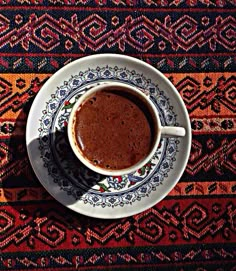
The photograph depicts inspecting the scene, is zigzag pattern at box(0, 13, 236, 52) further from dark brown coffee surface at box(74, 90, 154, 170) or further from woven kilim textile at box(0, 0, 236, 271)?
dark brown coffee surface at box(74, 90, 154, 170)

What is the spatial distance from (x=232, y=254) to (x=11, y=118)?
509 millimetres

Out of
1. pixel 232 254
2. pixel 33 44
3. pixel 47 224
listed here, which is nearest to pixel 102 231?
pixel 47 224

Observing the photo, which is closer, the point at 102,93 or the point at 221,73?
the point at 102,93

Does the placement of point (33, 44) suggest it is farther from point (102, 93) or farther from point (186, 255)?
point (186, 255)

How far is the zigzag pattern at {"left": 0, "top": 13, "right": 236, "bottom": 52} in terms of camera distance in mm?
1094

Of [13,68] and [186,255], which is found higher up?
[13,68]

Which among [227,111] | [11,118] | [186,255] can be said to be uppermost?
[227,111]

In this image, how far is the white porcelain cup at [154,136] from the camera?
948 millimetres

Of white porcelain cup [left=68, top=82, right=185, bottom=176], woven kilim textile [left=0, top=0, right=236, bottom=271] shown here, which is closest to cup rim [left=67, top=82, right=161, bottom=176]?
white porcelain cup [left=68, top=82, right=185, bottom=176]

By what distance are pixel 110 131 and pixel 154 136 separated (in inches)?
3.0

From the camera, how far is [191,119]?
1.11m

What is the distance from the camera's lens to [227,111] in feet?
3.69

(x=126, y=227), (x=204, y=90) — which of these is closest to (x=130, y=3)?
(x=204, y=90)

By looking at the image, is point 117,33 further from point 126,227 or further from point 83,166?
point 126,227
